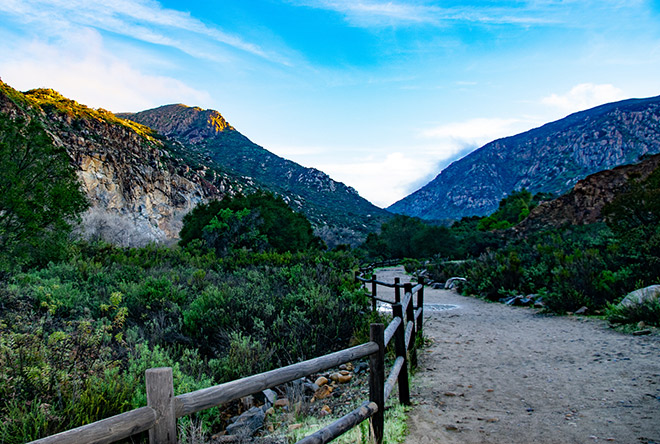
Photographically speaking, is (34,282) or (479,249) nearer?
(34,282)

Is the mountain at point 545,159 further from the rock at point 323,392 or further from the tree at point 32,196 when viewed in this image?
the rock at point 323,392

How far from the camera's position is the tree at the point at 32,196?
445 inches

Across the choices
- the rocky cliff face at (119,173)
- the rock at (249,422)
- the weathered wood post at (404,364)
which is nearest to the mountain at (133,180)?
the rocky cliff face at (119,173)

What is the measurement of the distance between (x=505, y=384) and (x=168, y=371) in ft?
15.9

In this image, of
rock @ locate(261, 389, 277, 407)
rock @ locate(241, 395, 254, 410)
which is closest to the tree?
rock @ locate(241, 395, 254, 410)

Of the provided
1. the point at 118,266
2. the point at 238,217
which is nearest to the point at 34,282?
the point at 118,266

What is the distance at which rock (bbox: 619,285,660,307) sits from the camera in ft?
26.9

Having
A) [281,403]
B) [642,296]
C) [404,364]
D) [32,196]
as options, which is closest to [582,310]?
[642,296]

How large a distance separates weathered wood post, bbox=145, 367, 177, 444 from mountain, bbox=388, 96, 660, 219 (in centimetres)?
10854

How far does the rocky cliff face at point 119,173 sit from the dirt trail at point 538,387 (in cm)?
3706

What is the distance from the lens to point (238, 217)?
2639cm

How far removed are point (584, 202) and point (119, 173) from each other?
54.6 m

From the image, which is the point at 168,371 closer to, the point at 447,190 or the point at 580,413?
the point at 580,413

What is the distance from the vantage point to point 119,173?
48.7 metres
